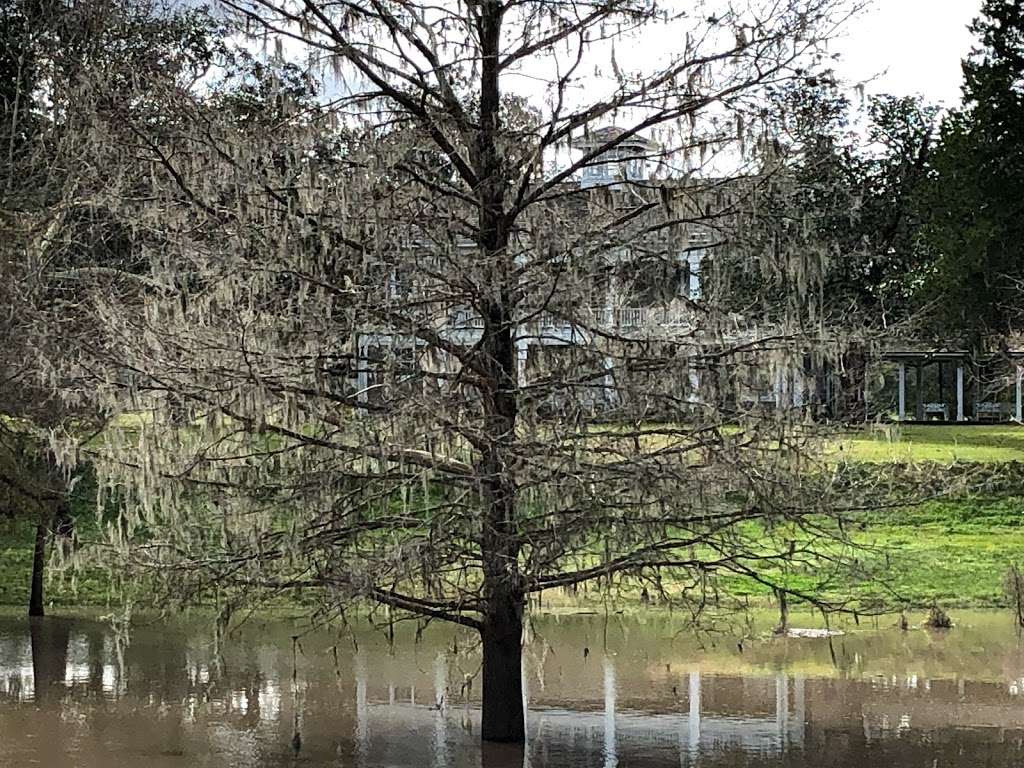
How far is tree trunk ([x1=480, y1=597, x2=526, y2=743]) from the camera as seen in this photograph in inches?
354

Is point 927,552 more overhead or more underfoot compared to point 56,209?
more underfoot

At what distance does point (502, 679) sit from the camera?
909cm

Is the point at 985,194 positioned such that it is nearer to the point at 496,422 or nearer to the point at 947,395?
the point at 947,395

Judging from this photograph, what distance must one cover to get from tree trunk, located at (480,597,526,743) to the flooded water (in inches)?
7.2

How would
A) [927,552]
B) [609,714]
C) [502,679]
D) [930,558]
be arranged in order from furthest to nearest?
1. [927,552]
2. [930,558]
3. [609,714]
4. [502,679]

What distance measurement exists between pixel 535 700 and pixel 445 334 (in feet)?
11.5

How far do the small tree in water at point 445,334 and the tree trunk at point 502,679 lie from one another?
4cm

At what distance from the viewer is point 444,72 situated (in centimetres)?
865

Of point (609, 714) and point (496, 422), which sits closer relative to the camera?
point (496, 422)

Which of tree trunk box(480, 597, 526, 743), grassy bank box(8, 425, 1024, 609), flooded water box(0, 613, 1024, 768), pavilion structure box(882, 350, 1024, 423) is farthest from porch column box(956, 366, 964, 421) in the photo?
tree trunk box(480, 597, 526, 743)

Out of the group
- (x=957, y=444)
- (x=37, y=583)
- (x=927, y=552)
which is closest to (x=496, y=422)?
(x=37, y=583)

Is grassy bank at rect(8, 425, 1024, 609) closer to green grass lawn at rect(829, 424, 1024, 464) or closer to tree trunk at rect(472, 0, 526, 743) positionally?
green grass lawn at rect(829, 424, 1024, 464)

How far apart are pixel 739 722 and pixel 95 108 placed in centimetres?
617

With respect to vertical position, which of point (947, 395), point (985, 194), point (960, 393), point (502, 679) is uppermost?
point (985, 194)
